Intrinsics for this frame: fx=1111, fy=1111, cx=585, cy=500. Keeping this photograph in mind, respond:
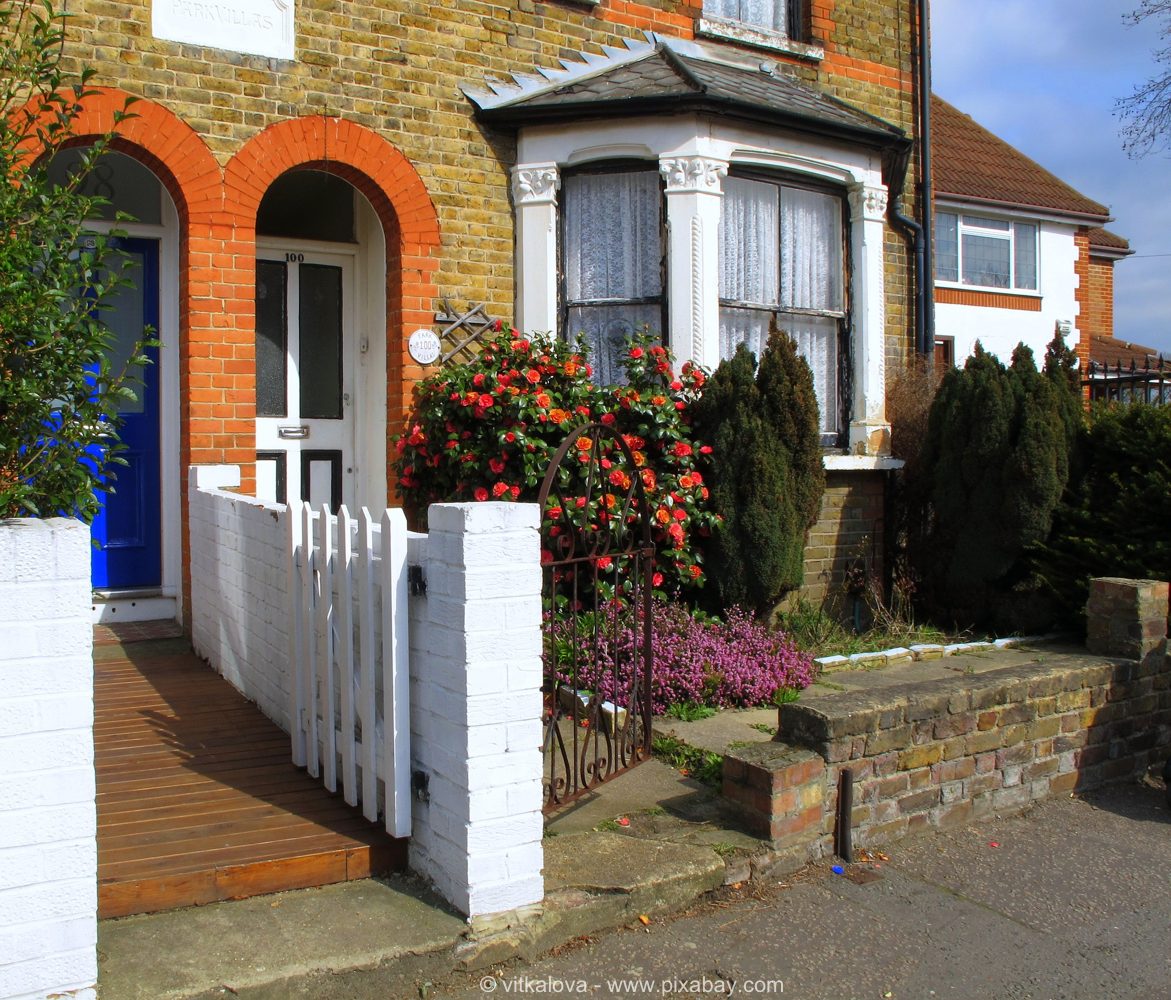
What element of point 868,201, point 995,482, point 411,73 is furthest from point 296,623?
point 868,201

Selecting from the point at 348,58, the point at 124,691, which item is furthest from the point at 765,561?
the point at 348,58

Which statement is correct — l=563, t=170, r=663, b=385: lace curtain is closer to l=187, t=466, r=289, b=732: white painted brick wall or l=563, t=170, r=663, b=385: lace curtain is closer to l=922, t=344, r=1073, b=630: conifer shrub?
l=922, t=344, r=1073, b=630: conifer shrub

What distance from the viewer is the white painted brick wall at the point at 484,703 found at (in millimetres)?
A: 3367

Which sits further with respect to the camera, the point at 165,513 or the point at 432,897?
the point at 165,513

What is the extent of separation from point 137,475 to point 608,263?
11.6 feet

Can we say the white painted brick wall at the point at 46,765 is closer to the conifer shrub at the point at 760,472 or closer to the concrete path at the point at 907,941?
the concrete path at the point at 907,941

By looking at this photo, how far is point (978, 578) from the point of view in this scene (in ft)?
24.6

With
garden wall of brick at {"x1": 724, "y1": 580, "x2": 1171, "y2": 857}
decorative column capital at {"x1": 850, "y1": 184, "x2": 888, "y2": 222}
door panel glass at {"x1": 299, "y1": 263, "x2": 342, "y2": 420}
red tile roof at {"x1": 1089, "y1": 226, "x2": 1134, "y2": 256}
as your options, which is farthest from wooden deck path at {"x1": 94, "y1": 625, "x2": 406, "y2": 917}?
red tile roof at {"x1": 1089, "y1": 226, "x2": 1134, "y2": 256}

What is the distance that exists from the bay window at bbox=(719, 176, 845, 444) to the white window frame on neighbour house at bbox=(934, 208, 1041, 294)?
480 inches

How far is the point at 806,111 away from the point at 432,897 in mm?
6478

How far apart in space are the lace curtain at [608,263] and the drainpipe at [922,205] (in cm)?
254

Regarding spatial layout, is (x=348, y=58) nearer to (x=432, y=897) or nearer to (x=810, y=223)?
(x=810, y=223)

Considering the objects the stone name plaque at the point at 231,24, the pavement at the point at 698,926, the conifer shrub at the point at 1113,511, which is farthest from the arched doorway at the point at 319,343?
the conifer shrub at the point at 1113,511

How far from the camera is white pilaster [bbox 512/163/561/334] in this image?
25.5 ft
